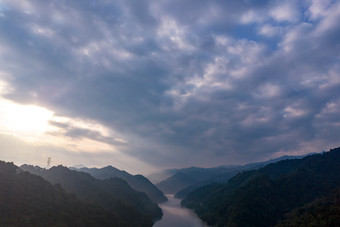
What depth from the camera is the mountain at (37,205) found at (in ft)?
260

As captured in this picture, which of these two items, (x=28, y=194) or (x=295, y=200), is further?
(x=295, y=200)

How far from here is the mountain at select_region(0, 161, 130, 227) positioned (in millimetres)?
79375

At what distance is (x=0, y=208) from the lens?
77.1 m

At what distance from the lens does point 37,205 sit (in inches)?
3526

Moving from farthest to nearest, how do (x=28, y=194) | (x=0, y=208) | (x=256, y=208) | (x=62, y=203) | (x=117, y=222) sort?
1. (x=256, y=208)
2. (x=117, y=222)
3. (x=62, y=203)
4. (x=28, y=194)
5. (x=0, y=208)

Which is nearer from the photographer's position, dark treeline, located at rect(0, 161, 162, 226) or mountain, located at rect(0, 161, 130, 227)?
mountain, located at rect(0, 161, 130, 227)

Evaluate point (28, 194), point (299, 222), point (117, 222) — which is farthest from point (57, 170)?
point (299, 222)

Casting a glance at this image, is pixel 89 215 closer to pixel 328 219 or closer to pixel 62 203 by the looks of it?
pixel 62 203

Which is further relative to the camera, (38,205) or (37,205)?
(38,205)

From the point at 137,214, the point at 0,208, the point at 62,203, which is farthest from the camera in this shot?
the point at 137,214

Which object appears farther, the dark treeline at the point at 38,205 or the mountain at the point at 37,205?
the dark treeline at the point at 38,205

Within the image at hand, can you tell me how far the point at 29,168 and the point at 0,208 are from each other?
133995 millimetres

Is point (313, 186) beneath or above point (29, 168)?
beneath

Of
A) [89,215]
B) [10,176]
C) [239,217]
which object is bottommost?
[239,217]
